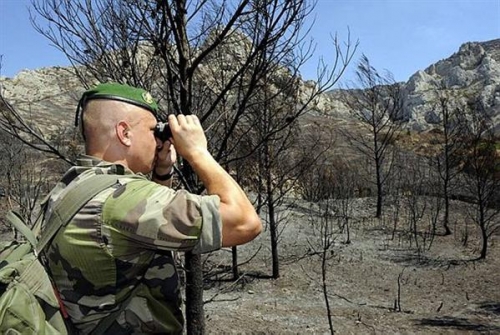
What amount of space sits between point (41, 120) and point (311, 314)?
3057 centimetres

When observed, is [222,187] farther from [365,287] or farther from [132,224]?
[365,287]

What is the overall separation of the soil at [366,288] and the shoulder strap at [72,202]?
18.2 ft

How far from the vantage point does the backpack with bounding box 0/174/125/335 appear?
141 centimetres

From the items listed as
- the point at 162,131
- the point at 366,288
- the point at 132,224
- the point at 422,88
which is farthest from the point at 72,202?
the point at 422,88

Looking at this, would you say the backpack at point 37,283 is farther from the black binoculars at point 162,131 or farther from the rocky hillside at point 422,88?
the rocky hillside at point 422,88

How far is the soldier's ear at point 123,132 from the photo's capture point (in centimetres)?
167

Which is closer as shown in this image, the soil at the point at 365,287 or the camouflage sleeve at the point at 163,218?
the camouflage sleeve at the point at 163,218

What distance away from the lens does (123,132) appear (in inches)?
65.9

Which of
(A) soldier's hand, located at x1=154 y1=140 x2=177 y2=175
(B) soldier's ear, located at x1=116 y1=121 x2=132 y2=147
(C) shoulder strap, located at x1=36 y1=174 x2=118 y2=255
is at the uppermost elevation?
(B) soldier's ear, located at x1=116 y1=121 x2=132 y2=147

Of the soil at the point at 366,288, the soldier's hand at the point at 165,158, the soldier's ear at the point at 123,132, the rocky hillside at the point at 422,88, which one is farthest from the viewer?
the rocky hillside at the point at 422,88

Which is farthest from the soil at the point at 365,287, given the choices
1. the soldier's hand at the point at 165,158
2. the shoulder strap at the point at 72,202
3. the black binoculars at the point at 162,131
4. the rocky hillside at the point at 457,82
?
the rocky hillside at the point at 457,82

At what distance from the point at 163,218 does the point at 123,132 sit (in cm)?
38

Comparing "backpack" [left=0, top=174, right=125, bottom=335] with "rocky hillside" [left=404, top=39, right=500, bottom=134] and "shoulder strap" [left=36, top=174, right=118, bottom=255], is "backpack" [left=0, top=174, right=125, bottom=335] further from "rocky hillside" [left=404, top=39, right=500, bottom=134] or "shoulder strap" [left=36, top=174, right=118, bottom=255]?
"rocky hillside" [left=404, top=39, right=500, bottom=134]

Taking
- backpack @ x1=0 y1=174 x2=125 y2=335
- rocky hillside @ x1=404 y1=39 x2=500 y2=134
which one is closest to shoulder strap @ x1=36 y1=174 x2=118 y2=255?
backpack @ x1=0 y1=174 x2=125 y2=335
